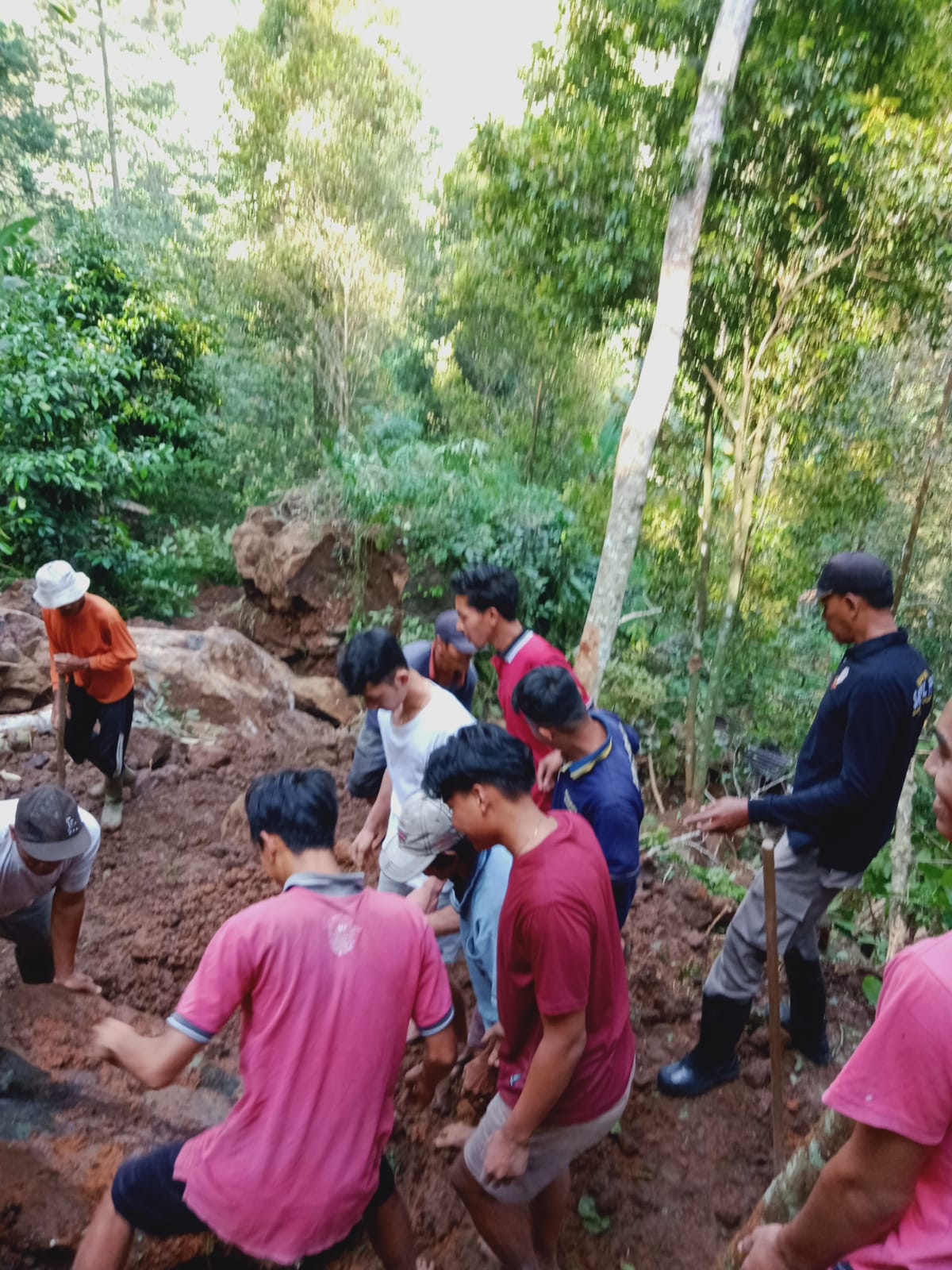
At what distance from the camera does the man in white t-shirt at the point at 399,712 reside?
2.70 metres

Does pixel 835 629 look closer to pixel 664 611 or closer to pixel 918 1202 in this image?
pixel 918 1202

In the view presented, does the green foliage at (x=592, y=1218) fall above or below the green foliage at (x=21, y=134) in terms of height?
below

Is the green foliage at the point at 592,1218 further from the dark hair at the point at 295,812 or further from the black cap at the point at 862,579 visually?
the black cap at the point at 862,579

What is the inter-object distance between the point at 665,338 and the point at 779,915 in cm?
381

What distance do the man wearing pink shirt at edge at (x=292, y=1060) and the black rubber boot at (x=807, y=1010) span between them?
1788 millimetres

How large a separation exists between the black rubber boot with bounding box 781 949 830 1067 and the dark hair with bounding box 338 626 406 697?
1851 millimetres

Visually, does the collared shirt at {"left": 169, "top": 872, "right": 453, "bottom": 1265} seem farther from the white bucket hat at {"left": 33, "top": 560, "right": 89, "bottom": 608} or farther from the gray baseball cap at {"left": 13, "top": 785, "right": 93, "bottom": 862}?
the white bucket hat at {"left": 33, "top": 560, "right": 89, "bottom": 608}

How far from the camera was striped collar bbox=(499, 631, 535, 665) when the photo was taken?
3172mm

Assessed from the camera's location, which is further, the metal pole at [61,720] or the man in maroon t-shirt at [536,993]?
the metal pole at [61,720]

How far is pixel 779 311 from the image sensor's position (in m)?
5.09

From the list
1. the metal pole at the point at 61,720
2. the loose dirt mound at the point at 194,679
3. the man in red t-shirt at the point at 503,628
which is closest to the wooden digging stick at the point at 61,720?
the metal pole at the point at 61,720

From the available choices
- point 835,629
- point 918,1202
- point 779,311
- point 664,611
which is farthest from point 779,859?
point 664,611

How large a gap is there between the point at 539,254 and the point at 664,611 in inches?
132

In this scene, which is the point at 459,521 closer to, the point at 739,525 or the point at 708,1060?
the point at 739,525
